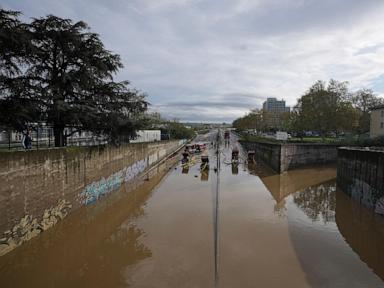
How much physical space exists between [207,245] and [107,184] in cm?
1085

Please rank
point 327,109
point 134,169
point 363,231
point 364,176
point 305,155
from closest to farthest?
point 363,231
point 364,176
point 134,169
point 305,155
point 327,109

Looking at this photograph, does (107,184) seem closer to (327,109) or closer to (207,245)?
(207,245)

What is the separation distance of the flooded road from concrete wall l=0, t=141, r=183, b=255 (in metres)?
0.59

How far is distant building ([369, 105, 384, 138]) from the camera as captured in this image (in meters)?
58.7

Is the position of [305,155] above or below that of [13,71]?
below

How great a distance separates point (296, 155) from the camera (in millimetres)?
38969

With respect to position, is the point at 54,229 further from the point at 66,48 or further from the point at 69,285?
the point at 66,48

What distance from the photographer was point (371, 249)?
14.0 metres

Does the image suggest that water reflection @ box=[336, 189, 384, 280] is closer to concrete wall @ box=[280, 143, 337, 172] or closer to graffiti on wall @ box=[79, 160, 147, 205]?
graffiti on wall @ box=[79, 160, 147, 205]

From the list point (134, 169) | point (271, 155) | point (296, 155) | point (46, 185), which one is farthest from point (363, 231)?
point (271, 155)

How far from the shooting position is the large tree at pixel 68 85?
1798 centimetres

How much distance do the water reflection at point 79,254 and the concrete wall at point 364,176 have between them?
12333 mm

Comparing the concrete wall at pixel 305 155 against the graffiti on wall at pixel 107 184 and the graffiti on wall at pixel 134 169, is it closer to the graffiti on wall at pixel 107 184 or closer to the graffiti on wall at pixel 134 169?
the graffiti on wall at pixel 134 169

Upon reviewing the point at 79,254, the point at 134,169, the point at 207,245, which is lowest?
the point at 79,254
